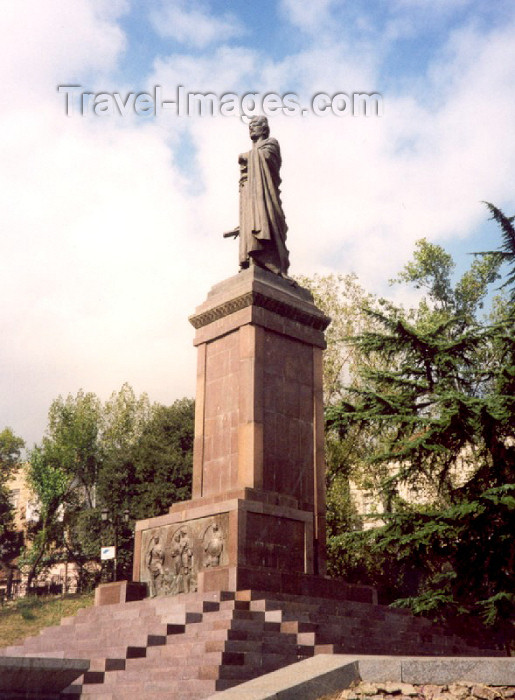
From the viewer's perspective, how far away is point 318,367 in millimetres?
17609

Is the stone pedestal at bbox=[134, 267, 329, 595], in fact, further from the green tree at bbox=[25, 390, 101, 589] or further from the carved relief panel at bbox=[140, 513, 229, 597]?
the green tree at bbox=[25, 390, 101, 589]

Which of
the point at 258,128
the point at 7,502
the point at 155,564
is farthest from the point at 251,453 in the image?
the point at 7,502

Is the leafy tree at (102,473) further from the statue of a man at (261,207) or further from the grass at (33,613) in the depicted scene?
the statue of a man at (261,207)

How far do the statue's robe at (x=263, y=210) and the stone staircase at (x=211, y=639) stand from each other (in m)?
7.71

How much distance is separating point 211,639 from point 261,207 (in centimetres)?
998

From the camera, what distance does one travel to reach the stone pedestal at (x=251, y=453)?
1451 centimetres

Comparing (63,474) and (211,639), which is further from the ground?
(63,474)

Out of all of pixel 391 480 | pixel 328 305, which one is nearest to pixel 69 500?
pixel 328 305

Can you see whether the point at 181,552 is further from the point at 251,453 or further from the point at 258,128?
the point at 258,128

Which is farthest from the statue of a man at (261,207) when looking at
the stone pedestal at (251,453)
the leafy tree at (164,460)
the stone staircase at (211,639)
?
the leafy tree at (164,460)

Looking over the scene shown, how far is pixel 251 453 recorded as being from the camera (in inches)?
609

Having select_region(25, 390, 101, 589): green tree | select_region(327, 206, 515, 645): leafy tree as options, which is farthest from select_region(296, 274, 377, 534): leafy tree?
select_region(25, 390, 101, 589): green tree

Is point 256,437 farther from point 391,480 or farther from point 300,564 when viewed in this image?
point 391,480

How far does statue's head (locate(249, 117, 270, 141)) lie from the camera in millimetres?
18969
